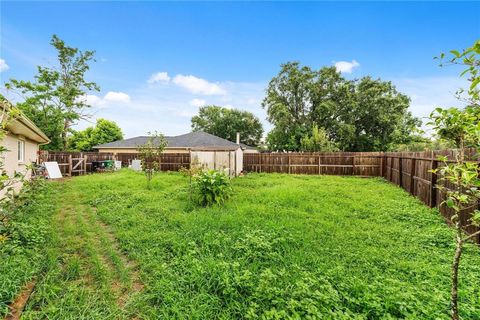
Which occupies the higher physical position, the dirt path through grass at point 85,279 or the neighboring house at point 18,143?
the neighboring house at point 18,143

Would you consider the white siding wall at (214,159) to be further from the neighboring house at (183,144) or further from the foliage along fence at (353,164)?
the neighboring house at (183,144)

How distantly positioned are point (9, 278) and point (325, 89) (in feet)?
91.3

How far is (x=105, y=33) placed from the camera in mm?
10320

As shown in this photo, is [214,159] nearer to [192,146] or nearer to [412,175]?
[412,175]

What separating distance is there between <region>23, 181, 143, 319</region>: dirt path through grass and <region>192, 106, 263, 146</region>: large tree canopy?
34.7 meters

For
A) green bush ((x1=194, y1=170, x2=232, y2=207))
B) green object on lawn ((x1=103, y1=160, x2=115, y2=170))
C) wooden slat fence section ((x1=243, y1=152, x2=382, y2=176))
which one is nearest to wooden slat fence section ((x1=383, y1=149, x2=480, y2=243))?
wooden slat fence section ((x1=243, y1=152, x2=382, y2=176))

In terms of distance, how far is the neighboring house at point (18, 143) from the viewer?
6.29 metres

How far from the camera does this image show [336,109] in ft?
84.5

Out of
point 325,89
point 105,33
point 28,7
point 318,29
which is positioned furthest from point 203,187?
point 325,89

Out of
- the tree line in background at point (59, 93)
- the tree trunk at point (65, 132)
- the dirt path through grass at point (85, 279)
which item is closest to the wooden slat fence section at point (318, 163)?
the dirt path through grass at point (85, 279)

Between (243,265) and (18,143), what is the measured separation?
9.90 metres

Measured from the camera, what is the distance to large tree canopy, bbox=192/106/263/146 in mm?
38969

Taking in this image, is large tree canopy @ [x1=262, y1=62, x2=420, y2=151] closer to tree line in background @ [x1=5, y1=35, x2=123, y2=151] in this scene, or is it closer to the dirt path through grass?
tree line in background @ [x1=5, y1=35, x2=123, y2=151]

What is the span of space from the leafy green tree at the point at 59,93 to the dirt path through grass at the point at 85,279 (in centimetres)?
2068
